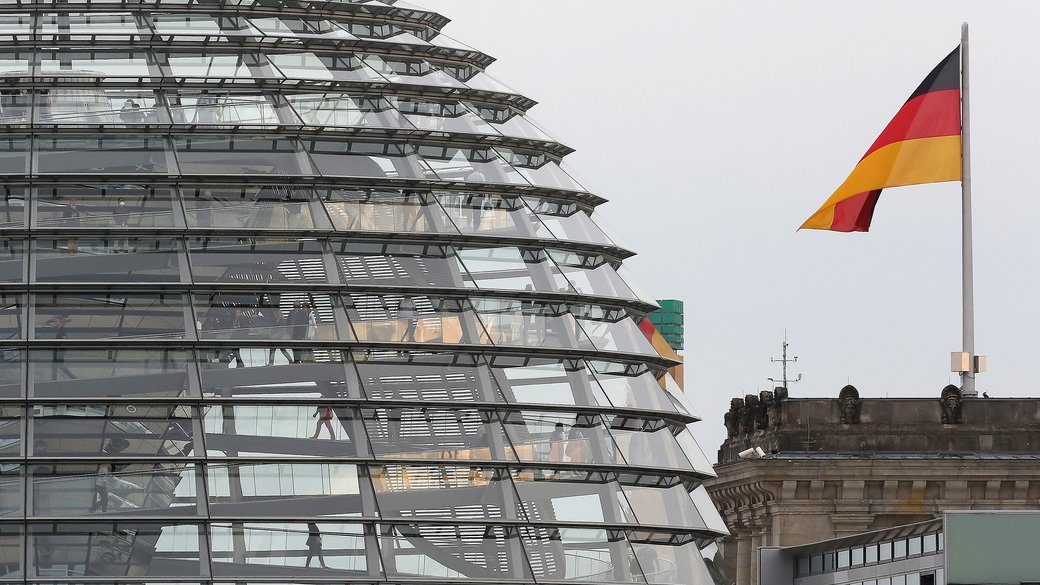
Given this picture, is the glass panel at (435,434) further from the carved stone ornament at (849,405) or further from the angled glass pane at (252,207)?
the carved stone ornament at (849,405)

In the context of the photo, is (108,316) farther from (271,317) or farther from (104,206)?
(271,317)

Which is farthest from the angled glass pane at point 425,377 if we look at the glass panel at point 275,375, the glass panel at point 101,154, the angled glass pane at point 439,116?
the glass panel at point 101,154

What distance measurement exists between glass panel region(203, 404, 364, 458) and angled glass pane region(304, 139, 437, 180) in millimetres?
3992

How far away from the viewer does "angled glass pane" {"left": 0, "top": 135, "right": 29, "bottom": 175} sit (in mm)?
35281

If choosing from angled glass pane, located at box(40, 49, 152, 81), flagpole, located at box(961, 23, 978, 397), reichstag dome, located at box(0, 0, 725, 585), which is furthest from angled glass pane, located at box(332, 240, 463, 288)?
flagpole, located at box(961, 23, 978, 397)

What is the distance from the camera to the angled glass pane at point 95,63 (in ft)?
120

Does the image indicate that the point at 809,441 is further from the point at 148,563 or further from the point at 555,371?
the point at 148,563

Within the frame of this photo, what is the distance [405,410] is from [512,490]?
1784 millimetres

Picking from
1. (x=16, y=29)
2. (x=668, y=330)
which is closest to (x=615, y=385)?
(x=16, y=29)

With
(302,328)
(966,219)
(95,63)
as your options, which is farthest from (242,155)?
(966,219)

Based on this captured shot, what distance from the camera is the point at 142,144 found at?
→ 118 feet

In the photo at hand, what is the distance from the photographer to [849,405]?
53.9m

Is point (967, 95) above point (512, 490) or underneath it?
above

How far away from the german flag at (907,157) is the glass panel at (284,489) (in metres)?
18.7
